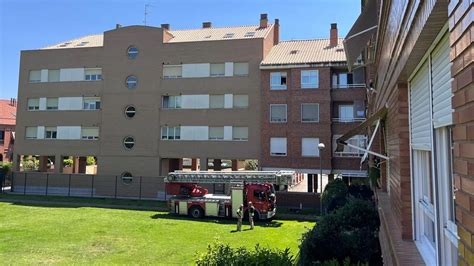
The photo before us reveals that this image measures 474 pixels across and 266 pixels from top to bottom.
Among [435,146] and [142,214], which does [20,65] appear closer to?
[142,214]

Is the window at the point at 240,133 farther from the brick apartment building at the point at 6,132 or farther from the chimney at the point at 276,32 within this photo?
the brick apartment building at the point at 6,132

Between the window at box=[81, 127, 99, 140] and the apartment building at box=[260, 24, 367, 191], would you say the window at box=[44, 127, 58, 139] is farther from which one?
the apartment building at box=[260, 24, 367, 191]

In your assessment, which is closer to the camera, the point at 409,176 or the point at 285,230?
the point at 409,176

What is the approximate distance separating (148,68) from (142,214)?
16.3m

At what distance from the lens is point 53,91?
3972 cm

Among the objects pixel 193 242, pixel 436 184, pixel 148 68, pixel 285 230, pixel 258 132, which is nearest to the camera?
pixel 436 184

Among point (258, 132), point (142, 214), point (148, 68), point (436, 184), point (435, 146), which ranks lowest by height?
point (142, 214)

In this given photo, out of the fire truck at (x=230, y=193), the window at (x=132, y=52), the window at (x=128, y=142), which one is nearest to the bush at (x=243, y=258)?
the fire truck at (x=230, y=193)

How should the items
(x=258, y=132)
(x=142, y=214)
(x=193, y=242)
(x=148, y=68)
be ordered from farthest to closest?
(x=148, y=68), (x=258, y=132), (x=142, y=214), (x=193, y=242)

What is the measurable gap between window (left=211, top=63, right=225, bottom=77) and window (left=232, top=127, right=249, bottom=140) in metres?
5.33

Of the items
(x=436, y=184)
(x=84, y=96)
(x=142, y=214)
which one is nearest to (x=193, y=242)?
(x=142, y=214)

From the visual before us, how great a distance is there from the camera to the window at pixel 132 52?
124ft

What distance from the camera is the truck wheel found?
2538 centimetres

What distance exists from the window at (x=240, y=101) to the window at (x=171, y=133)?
19.6ft
